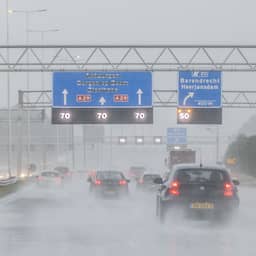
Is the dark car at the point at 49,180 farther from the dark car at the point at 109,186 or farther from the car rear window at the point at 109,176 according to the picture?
the dark car at the point at 109,186

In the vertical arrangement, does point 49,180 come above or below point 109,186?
below

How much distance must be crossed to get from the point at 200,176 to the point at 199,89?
2674 cm

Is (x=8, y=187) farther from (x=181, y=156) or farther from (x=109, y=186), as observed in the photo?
(x=181, y=156)

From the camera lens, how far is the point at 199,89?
51.2m

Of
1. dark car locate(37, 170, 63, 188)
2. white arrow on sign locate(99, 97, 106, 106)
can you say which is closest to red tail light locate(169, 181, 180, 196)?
white arrow on sign locate(99, 97, 106, 106)

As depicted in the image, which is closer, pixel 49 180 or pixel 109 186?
pixel 109 186

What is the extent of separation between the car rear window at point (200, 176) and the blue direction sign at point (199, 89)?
26227 millimetres

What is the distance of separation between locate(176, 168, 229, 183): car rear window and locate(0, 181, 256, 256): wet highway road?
108 cm

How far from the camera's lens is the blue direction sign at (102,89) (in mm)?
50781

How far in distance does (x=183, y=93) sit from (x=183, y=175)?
2704cm

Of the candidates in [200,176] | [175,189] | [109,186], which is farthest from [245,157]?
[175,189]

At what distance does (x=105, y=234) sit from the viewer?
72.6 feet

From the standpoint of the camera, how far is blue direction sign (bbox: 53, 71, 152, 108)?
→ 50781 mm

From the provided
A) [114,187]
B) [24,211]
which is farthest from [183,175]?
[114,187]
